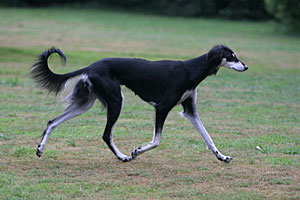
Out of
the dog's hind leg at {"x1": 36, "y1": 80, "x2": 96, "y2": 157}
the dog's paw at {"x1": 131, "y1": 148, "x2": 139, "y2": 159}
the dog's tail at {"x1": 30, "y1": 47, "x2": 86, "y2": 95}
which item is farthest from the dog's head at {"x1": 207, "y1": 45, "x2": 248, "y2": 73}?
the dog's tail at {"x1": 30, "y1": 47, "x2": 86, "y2": 95}

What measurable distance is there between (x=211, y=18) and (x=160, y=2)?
671 cm

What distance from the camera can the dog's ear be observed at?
23.3ft

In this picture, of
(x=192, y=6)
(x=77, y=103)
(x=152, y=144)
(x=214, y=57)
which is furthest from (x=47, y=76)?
(x=192, y=6)

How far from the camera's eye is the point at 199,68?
716cm

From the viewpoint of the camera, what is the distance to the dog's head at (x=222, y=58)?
711 cm

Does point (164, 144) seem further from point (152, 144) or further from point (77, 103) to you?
point (77, 103)

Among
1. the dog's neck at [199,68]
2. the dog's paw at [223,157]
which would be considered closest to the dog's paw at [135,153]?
the dog's paw at [223,157]

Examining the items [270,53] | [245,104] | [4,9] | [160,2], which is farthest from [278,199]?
[160,2]

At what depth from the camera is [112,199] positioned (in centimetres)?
555

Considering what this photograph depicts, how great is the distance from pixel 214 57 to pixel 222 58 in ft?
0.38

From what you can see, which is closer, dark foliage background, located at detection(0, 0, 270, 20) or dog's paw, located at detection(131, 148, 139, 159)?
dog's paw, located at detection(131, 148, 139, 159)

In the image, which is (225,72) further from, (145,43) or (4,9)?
(4,9)

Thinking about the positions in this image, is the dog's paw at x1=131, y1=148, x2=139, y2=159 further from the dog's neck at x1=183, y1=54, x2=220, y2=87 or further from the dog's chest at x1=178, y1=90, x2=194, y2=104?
the dog's neck at x1=183, y1=54, x2=220, y2=87

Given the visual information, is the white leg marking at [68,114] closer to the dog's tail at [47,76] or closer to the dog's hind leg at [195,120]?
the dog's tail at [47,76]
